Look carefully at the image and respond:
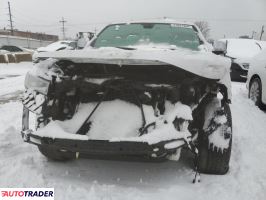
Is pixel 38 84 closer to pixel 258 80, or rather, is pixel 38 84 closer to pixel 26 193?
pixel 26 193

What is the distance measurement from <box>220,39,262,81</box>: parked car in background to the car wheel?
3727 millimetres

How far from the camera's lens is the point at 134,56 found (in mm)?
2939

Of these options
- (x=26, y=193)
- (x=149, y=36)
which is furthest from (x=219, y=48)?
(x=26, y=193)

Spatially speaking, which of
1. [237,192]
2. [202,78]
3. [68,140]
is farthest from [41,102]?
[237,192]

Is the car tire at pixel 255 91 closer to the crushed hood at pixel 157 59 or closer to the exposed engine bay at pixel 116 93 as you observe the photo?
the exposed engine bay at pixel 116 93

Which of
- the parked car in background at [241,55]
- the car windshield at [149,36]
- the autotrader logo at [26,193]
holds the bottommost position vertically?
the parked car in background at [241,55]

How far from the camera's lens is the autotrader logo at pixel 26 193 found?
301cm

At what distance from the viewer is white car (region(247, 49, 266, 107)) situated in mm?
6783

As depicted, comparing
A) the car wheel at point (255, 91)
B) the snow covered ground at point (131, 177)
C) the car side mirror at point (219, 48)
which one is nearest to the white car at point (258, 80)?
the car wheel at point (255, 91)

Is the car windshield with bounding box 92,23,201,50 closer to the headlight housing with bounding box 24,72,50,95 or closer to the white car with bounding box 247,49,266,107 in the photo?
the headlight housing with bounding box 24,72,50,95

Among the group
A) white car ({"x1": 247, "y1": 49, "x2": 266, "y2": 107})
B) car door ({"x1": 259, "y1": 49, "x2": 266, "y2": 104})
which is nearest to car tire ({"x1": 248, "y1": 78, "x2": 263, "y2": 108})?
white car ({"x1": 247, "y1": 49, "x2": 266, "y2": 107})

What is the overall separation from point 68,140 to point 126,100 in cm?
71

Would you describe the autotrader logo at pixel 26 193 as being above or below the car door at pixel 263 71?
below

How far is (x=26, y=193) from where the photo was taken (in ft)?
10.1
